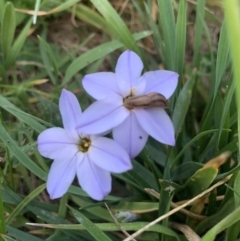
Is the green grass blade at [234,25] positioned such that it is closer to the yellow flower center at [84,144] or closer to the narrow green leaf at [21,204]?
the yellow flower center at [84,144]

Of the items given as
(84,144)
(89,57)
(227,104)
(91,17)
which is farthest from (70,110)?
(91,17)

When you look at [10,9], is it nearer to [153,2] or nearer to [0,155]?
[0,155]

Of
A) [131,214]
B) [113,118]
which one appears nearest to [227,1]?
[113,118]

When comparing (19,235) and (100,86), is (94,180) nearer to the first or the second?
(100,86)

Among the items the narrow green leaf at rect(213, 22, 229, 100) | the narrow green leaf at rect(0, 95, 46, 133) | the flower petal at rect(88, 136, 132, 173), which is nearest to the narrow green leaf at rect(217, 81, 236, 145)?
the narrow green leaf at rect(213, 22, 229, 100)

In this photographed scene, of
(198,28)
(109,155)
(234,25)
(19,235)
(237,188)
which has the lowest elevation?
(19,235)

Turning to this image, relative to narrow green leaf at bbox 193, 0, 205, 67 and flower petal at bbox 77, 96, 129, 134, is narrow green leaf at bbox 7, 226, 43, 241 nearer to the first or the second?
flower petal at bbox 77, 96, 129, 134
